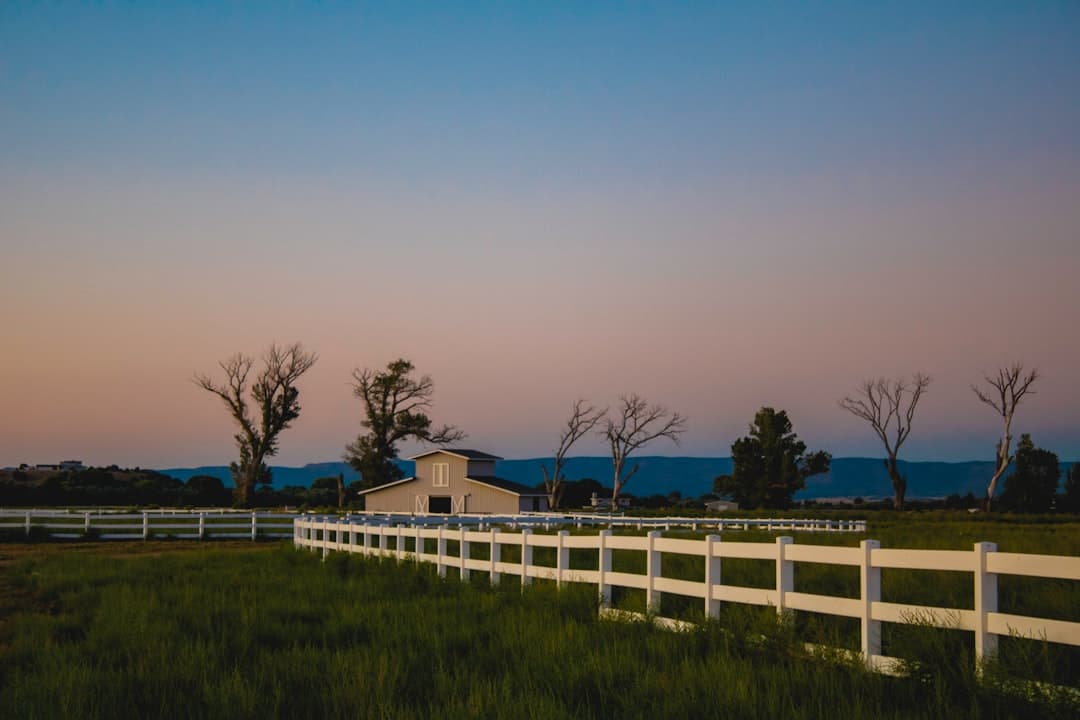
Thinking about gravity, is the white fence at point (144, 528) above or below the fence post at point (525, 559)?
below

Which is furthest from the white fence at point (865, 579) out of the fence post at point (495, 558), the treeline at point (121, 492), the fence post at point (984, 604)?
the treeline at point (121, 492)

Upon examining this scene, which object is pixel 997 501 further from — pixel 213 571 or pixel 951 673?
pixel 951 673

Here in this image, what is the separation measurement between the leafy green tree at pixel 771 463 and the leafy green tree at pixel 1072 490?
2222 centimetres

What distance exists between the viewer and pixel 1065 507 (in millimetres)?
99062

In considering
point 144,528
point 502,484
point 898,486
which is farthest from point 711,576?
point 898,486

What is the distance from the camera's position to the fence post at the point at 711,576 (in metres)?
11.4

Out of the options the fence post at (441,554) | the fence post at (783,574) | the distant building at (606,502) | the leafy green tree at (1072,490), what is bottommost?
the distant building at (606,502)

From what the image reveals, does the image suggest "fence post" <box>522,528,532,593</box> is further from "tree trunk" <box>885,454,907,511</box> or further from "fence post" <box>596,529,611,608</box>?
"tree trunk" <box>885,454,907,511</box>

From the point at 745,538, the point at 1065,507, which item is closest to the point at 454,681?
the point at 745,538

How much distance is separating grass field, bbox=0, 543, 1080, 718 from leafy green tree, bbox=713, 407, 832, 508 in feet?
313

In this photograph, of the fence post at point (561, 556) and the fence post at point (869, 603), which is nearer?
the fence post at point (869, 603)

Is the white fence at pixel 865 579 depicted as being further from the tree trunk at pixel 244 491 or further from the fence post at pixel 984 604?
the tree trunk at pixel 244 491

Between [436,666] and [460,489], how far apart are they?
218 ft

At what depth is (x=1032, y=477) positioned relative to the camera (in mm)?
105188
